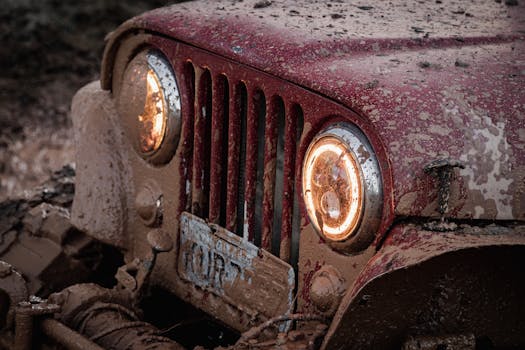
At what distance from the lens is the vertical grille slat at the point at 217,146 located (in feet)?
9.07

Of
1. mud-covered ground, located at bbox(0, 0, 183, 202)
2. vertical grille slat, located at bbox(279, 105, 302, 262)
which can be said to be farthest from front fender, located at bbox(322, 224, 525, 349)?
mud-covered ground, located at bbox(0, 0, 183, 202)

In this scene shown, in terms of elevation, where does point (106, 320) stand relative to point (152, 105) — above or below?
below

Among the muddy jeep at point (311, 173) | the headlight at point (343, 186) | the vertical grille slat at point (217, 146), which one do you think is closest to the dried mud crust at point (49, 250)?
the muddy jeep at point (311, 173)

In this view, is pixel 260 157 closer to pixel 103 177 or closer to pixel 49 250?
pixel 103 177

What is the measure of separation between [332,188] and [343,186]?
0.04 meters

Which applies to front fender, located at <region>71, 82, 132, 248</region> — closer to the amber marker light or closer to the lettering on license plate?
the lettering on license plate

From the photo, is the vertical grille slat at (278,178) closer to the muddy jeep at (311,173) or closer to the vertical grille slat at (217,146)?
the muddy jeep at (311,173)

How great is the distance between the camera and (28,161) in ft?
17.6

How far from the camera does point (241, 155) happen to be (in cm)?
277

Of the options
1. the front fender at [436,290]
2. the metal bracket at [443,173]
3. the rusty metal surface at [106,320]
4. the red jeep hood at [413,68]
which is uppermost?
the red jeep hood at [413,68]

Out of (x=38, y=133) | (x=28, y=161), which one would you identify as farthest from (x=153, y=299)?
(x=38, y=133)

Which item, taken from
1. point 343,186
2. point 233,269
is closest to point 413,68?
A: point 343,186

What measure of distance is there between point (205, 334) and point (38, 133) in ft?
9.96

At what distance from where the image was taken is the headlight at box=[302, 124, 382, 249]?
223 centimetres
